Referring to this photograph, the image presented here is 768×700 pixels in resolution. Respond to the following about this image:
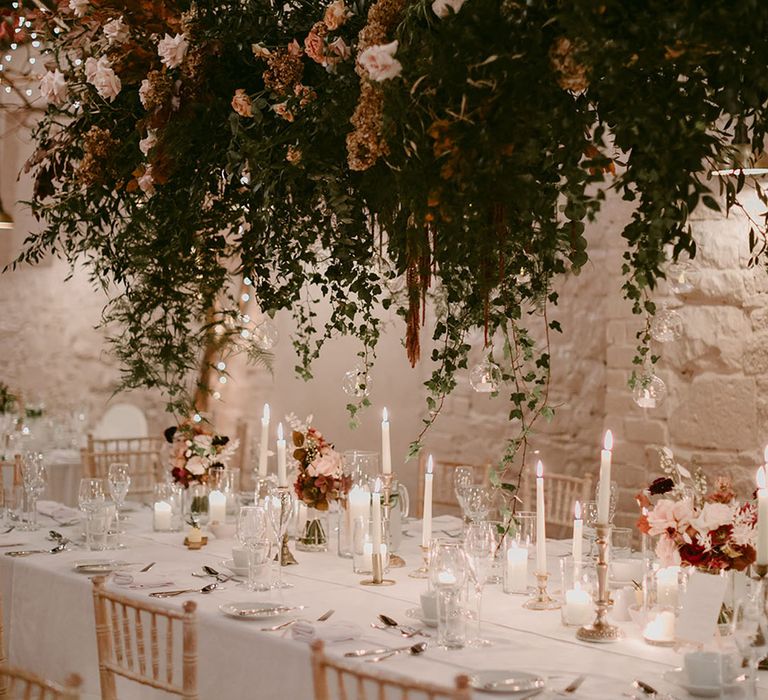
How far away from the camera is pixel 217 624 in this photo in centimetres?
272

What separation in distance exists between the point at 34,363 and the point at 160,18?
4.68m

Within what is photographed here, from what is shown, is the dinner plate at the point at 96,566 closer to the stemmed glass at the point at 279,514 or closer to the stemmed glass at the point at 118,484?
the stemmed glass at the point at 118,484

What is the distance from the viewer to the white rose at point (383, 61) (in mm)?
2096

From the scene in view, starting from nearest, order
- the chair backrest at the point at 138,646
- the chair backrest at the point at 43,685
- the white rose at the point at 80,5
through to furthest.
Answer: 1. the chair backrest at the point at 43,685
2. the chair backrest at the point at 138,646
3. the white rose at the point at 80,5

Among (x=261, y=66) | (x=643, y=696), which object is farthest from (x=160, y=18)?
(x=643, y=696)

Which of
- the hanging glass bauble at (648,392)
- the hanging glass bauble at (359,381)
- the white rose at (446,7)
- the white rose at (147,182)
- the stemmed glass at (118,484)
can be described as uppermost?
A: the white rose at (446,7)

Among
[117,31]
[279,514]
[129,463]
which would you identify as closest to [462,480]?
→ [279,514]

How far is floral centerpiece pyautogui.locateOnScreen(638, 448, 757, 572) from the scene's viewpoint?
244 centimetres

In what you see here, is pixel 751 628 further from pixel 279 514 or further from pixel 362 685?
pixel 279 514

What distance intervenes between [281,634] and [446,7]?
1.47m

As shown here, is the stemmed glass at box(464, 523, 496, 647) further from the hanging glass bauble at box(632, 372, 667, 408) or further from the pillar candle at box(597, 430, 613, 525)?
the hanging glass bauble at box(632, 372, 667, 408)

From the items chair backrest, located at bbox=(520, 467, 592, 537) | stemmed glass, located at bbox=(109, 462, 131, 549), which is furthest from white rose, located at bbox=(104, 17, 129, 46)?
chair backrest, located at bbox=(520, 467, 592, 537)

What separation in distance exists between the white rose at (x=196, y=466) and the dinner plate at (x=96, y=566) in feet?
2.29

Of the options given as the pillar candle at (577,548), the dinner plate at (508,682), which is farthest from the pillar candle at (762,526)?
the pillar candle at (577,548)
